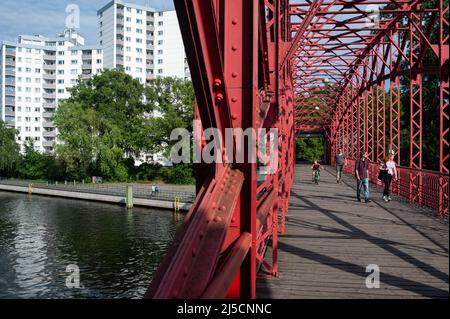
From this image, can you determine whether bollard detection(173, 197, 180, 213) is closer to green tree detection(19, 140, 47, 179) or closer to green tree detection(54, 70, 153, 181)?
green tree detection(54, 70, 153, 181)

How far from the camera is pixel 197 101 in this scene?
2932 millimetres

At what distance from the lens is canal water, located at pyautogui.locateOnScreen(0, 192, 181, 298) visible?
766 inches

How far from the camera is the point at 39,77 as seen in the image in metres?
104

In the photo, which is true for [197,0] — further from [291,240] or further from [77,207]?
[77,207]

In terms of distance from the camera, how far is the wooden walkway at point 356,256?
215 inches

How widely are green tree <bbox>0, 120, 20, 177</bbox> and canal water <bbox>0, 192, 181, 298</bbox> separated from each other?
91.0 ft

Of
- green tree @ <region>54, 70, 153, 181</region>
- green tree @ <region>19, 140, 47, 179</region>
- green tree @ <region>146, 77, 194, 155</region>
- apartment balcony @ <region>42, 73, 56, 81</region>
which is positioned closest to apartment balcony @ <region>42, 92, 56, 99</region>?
apartment balcony @ <region>42, 73, 56, 81</region>

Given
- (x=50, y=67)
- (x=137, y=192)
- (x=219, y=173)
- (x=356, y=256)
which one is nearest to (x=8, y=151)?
(x=137, y=192)

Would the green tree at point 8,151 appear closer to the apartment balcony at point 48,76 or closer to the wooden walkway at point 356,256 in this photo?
the apartment balcony at point 48,76

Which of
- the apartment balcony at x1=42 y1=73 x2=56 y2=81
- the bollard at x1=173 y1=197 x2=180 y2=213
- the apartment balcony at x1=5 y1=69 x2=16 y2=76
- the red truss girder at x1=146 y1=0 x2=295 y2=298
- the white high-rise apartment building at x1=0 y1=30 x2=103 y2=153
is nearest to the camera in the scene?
the red truss girder at x1=146 y1=0 x2=295 y2=298

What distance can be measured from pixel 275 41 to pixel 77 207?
131 ft

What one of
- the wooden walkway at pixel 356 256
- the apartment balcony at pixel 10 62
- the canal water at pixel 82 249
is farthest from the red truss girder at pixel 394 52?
the apartment balcony at pixel 10 62

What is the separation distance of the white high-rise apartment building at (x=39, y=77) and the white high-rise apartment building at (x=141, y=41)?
489 centimetres
